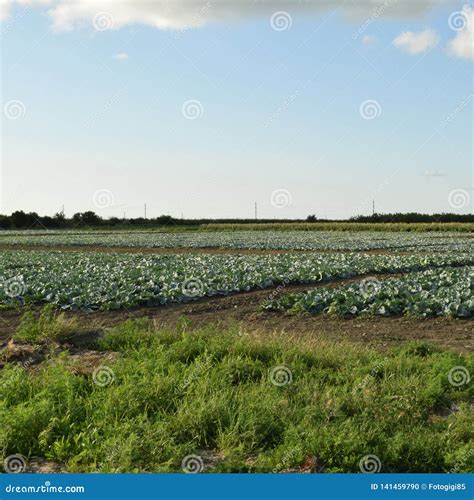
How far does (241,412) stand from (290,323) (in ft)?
19.4

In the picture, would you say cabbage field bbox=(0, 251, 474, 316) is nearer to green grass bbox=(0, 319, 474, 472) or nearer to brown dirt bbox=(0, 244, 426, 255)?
green grass bbox=(0, 319, 474, 472)

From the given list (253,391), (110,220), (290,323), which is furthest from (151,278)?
(110,220)

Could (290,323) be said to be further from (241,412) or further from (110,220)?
(110,220)

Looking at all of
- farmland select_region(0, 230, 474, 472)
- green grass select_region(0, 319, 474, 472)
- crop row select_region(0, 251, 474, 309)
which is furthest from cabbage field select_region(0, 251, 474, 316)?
green grass select_region(0, 319, 474, 472)

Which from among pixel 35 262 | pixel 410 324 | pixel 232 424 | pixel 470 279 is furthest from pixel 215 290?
pixel 35 262

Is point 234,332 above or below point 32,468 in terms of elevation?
above

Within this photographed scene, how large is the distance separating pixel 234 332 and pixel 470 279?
8.51 meters

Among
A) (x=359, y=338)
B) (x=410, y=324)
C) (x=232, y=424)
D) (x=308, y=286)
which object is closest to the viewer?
(x=232, y=424)

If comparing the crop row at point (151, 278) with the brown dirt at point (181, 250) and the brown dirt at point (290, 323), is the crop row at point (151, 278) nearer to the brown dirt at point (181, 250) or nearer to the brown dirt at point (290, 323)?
the brown dirt at point (290, 323)

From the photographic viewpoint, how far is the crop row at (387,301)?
Result: 38.9 ft

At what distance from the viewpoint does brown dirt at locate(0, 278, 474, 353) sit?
393 inches

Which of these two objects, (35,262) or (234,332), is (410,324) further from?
(35,262)

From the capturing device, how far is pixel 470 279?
1508cm

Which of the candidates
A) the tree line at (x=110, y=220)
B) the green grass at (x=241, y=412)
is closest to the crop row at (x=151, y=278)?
the green grass at (x=241, y=412)
